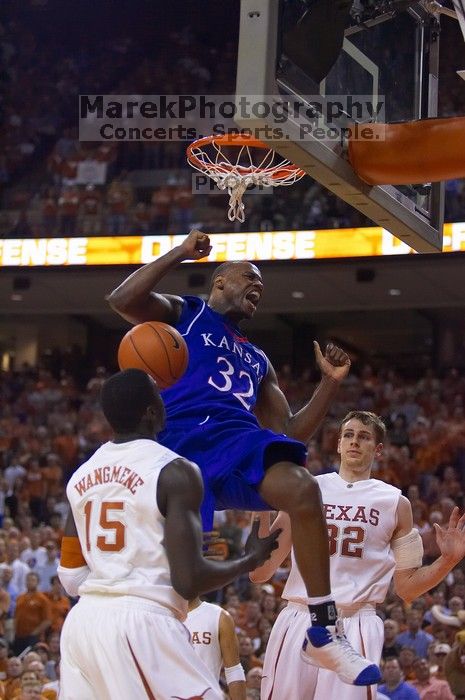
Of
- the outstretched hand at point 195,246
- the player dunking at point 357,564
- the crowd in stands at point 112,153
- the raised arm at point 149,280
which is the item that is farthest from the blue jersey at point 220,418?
the crowd in stands at point 112,153

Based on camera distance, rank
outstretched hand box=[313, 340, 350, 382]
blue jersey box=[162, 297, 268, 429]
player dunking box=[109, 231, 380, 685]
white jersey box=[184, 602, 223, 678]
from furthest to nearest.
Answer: white jersey box=[184, 602, 223, 678]
outstretched hand box=[313, 340, 350, 382]
blue jersey box=[162, 297, 268, 429]
player dunking box=[109, 231, 380, 685]

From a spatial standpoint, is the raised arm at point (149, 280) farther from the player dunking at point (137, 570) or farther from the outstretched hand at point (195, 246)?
the player dunking at point (137, 570)

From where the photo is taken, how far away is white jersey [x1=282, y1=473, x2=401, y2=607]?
5852 millimetres

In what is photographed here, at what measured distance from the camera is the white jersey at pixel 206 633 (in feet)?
22.6

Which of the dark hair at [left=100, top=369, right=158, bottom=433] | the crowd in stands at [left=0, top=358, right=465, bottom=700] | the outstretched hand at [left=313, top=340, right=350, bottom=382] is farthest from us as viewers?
the crowd in stands at [left=0, top=358, right=465, bottom=700]

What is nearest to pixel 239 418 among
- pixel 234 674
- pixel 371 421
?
pixel 371 421

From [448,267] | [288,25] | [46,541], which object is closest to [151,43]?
[448,267]

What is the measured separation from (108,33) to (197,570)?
77.0ft

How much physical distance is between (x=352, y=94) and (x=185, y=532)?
274cm

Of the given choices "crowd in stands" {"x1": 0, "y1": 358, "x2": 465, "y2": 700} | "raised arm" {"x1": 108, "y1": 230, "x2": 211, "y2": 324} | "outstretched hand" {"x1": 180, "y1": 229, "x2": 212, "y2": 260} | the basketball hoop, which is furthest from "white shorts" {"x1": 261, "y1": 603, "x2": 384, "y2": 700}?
"crowd in stands" {"x1": 0, "y1": 358, "x2": 465, "y2": 700}

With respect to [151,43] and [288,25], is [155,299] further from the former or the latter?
[151,43]

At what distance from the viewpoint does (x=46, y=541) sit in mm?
13875

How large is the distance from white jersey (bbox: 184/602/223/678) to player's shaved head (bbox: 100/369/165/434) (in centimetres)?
295

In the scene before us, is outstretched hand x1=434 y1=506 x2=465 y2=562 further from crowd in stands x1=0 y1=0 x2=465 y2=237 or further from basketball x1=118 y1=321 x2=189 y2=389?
crowd in stands x1=0 y1=0 x2=465 y2=237
